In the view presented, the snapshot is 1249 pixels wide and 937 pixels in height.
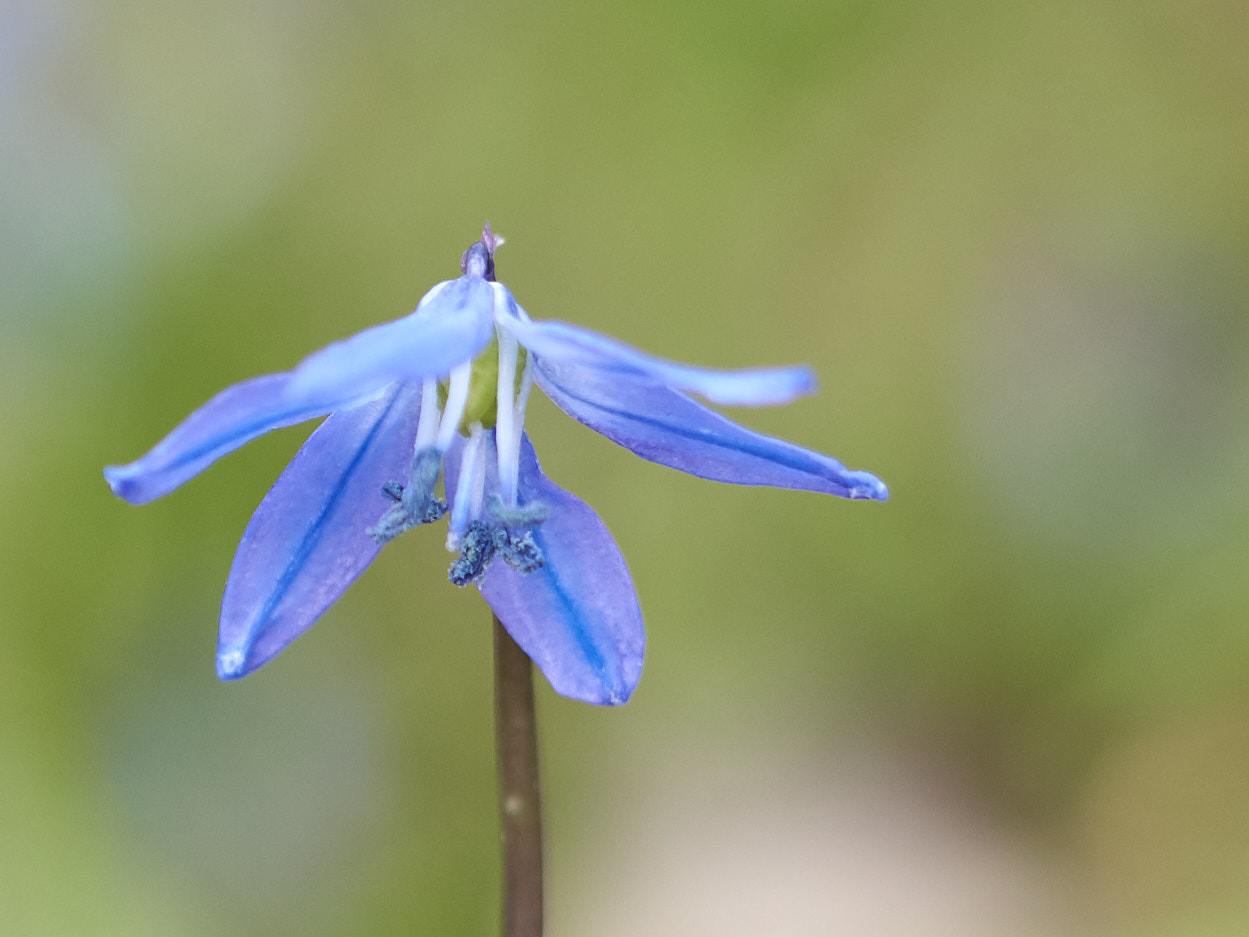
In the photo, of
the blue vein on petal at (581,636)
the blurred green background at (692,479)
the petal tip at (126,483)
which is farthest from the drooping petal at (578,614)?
the blurred green background at (692,479)

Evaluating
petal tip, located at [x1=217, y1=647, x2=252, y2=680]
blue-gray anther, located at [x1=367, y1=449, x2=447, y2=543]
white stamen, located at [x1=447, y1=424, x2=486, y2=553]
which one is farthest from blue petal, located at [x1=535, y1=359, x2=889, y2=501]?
petal tip, located at [x1=217, y1=647, x2=252, y2=680]

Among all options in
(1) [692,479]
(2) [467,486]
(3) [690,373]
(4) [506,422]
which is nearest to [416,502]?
(2) [467,486]

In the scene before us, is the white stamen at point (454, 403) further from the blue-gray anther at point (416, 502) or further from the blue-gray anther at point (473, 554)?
the blue-gray anther at point (473, 554)

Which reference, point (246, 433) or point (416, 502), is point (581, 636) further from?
point (246, 433)

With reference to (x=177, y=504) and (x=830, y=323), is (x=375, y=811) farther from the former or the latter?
(x=830, y=323)

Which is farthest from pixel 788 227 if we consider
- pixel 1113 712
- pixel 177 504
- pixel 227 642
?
pixel 227 642

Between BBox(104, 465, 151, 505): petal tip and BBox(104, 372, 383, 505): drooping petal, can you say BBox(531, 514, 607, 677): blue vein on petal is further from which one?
BBox(104, 465, 151, 505): petal tip
